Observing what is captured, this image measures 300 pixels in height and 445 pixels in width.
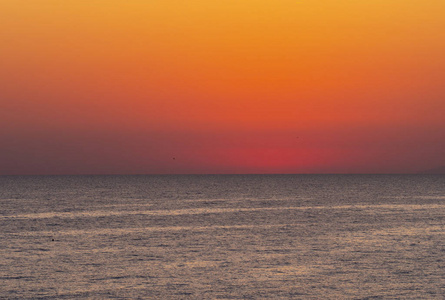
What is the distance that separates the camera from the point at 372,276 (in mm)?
28906

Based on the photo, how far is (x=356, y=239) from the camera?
4647 centimetres

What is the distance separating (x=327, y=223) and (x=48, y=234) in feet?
97.3

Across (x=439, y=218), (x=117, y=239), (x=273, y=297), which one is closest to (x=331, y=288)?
(x=273, y=297)

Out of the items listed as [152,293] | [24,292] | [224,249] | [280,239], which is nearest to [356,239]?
[280,239]

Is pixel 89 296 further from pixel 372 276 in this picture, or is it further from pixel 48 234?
pixel 48 234

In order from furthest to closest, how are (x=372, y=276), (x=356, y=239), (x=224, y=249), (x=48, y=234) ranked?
(x=48, y=234) → (x=356, y=239) → (x=224, y=249) → (x=372, y=276)

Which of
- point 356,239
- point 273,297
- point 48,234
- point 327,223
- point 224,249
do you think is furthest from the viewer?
point 327,223

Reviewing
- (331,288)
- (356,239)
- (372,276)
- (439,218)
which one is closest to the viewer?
(331,288)

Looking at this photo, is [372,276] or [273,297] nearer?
[273,297]

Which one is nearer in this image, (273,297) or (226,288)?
(273,297)

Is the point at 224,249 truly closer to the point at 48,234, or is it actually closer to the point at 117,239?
the point at 117,239

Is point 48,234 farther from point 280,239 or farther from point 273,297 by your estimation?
point 273,297

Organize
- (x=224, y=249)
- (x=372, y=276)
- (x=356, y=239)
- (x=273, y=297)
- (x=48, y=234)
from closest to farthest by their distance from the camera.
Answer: (x=273, y=297) → (x=372, y=276) → (x=224, y=249) → (x=356, y=239) → (x=48, y=234)

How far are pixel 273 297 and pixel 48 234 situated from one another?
3226 cm
